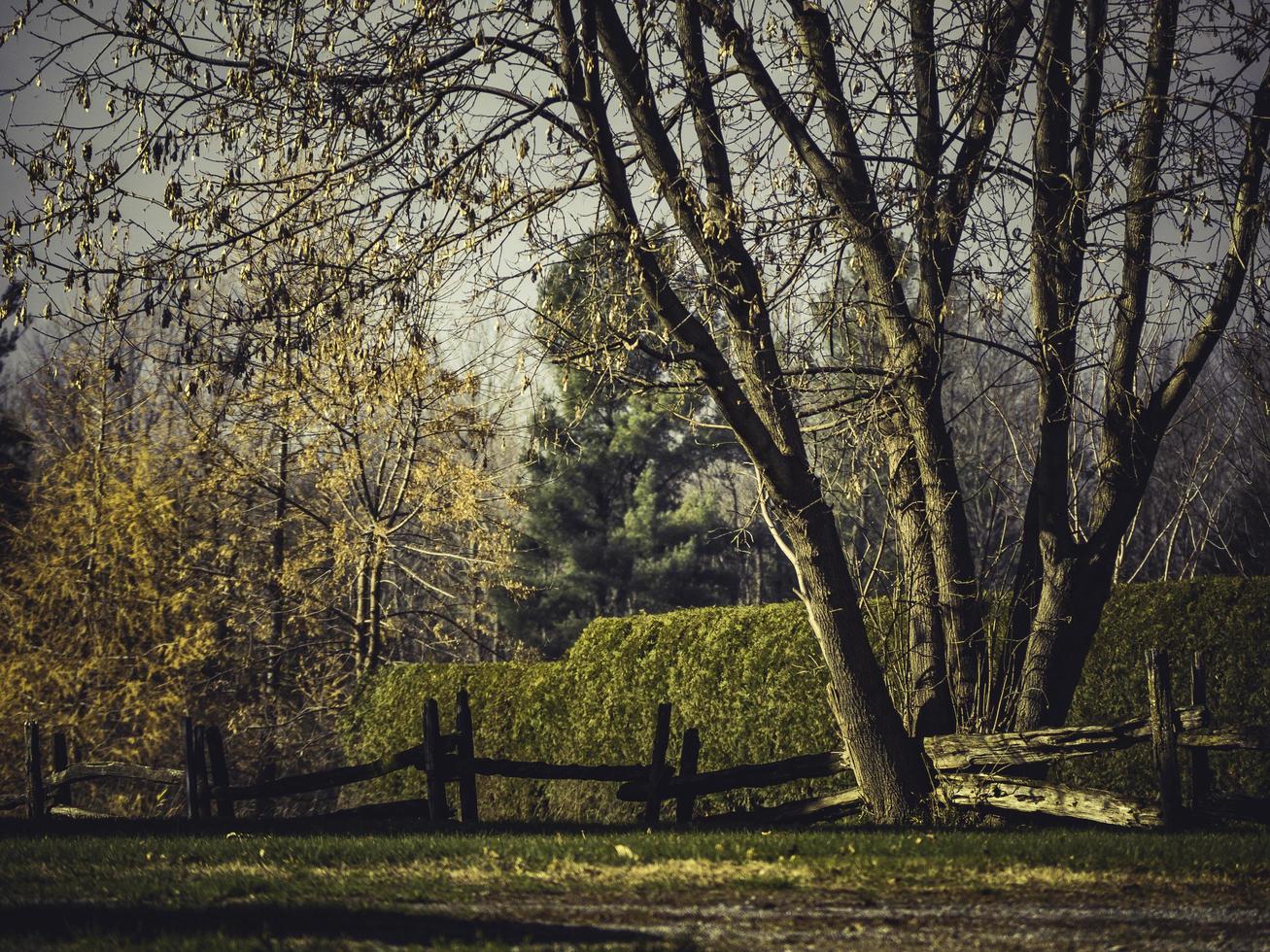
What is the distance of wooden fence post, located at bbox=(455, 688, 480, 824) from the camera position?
37.0ft

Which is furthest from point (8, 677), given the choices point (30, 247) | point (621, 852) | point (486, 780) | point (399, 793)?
point (621, 852)

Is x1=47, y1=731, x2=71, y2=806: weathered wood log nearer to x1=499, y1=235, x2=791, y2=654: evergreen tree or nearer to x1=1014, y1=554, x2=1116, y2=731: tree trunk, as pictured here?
x1=1014, y1=554, x2=1116, y2=731: tree trunk

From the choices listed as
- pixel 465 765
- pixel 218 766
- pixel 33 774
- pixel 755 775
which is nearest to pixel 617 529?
pixel 33 774

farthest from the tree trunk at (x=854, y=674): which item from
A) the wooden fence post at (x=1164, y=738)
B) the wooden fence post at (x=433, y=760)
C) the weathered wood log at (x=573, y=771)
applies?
the wooden fence post at (x=433, y=760)

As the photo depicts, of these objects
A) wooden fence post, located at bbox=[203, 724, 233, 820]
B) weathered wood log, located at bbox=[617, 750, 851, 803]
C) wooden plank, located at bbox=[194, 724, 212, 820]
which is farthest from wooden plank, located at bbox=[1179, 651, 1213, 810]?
wooden plank, located at bbox=[194, 724, 212, 820]

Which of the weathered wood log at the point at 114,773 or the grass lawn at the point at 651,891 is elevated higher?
the weathered wood log at the point at 114,773

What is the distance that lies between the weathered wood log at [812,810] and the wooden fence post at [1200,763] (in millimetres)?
2546

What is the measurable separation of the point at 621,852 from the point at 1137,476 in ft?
16.6

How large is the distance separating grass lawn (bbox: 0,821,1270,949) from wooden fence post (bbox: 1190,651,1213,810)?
68 cm

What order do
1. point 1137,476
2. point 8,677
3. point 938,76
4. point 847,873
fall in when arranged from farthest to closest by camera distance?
point 8,677, point 938,76, point 1137,476, point 847,873

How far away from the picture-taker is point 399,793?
1809 cm

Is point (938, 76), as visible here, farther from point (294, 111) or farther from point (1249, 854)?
point (1249, 854)

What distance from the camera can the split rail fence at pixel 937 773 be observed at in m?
8.34

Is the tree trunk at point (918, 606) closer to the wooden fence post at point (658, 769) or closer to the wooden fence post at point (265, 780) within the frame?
the wooden fence post at point (658, 769)
